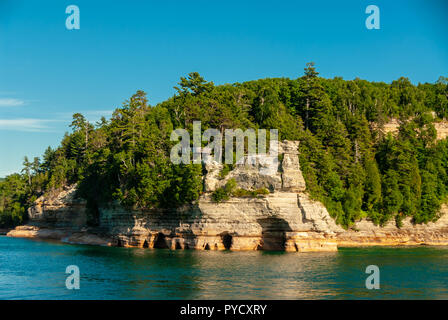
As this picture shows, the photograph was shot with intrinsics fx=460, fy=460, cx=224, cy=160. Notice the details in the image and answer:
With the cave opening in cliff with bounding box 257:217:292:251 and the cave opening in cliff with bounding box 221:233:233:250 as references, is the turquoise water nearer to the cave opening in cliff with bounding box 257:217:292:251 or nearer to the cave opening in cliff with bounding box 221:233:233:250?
the cave opening in cliff with bounding box 257:217:292:251

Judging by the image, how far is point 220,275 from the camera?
31484mm

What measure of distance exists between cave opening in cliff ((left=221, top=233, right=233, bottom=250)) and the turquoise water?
3.48 metres

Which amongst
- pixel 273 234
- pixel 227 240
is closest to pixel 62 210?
pixel 227 240

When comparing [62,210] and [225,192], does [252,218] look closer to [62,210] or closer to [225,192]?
[225,192]

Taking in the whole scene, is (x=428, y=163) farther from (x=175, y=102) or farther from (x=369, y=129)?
(x=175, y=102)

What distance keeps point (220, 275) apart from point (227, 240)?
16.3m

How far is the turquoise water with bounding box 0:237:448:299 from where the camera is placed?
1039 inches

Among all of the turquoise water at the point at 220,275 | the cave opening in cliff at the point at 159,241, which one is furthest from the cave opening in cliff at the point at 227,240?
the cave opening in cliff at the point at 159,241

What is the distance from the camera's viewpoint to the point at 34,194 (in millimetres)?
86188

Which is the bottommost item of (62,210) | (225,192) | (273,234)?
(273,234)

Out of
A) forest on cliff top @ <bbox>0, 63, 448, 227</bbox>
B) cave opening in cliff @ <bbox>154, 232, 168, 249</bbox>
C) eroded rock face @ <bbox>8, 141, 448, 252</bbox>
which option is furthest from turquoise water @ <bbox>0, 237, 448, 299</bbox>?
forest on cliff top @ <bbox>0, 63, 448, 227</bbox>

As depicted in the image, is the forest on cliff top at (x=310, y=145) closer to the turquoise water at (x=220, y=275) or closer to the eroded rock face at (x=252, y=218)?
the eroded rock face at (x=252, y=218)
